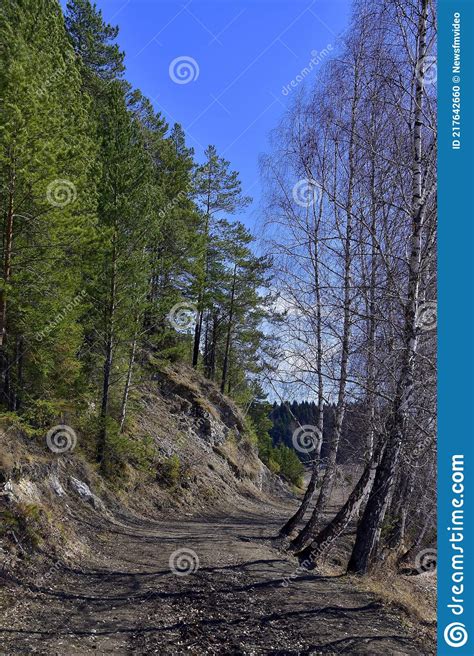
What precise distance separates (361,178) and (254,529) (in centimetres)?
1166

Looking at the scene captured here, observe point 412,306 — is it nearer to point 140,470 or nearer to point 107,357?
point 107,357

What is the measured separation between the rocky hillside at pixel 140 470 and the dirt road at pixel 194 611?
40.8 inches

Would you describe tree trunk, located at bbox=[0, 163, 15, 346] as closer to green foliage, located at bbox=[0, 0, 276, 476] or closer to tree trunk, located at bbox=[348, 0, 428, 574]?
green foliage, located at bbox=[0, 0, 276, 476]

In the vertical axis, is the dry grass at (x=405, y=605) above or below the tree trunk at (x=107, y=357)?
below

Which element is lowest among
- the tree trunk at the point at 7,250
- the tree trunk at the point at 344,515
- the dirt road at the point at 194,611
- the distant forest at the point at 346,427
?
the dirt road at the point at 194,611

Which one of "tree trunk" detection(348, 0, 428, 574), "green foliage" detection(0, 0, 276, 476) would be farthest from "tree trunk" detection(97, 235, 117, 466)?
"tree trunk" detection(348, 0, 428, 574)

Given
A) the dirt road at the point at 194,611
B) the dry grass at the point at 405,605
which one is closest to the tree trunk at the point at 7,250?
the dirt road at the point at 194,611

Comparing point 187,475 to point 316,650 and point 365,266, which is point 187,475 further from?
point 316,650

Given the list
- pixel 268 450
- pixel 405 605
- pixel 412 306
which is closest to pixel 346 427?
pixel 405 605

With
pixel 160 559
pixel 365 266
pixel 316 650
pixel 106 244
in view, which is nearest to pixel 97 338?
pixel 106 244

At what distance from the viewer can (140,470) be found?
725 inches

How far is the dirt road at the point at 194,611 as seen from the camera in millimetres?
5555

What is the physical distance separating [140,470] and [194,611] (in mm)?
12296

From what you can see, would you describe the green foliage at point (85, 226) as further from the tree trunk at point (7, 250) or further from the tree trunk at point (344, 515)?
the tree trunk at point (344, 515)
